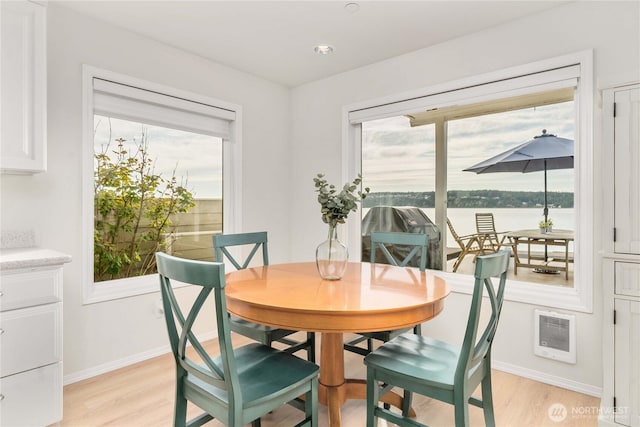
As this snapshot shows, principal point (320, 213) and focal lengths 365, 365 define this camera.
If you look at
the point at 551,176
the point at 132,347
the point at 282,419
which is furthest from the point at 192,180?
the point at 551,176

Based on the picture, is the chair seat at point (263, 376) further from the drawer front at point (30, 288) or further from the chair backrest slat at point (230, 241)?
the drawer front at point (30, 288)

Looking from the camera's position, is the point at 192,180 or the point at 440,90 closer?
the point at 440,90

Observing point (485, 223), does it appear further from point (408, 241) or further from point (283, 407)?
point (283, 407)

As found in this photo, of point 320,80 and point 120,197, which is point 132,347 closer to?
point 120,197

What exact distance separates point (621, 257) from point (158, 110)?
11.0 feet

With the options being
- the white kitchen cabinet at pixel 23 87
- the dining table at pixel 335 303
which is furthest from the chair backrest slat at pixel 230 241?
the white kitchen cabinet at pixel 23 87

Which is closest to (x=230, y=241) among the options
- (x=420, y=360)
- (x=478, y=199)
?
(x=420, y=360)

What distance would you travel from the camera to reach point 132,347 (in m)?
2.90

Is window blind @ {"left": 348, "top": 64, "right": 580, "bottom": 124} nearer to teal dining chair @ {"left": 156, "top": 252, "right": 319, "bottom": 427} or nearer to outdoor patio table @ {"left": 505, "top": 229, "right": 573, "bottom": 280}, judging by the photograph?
outdoor patio table @ {"left": 505, "top": 229, "right": 573, "bottom": 280}

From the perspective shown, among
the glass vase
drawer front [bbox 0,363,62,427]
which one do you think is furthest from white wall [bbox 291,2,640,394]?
drawer front [bbox 0,363,62,427]

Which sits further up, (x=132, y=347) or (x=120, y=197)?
(x=120, y=197)

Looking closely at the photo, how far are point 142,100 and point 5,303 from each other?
1.78 meters

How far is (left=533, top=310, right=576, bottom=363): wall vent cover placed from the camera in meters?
2.47

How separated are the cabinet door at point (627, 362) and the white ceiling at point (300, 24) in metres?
2.03
